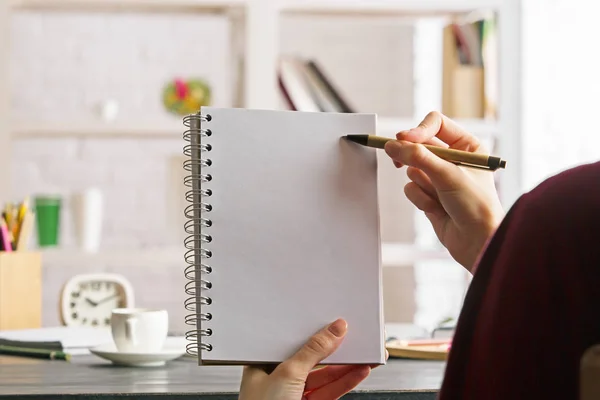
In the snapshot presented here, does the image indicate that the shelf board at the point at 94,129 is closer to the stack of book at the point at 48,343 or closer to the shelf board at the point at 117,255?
the shelf board at the point at 117,255

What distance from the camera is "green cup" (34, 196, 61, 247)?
2762 millimetres

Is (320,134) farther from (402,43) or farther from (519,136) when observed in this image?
(402,43)

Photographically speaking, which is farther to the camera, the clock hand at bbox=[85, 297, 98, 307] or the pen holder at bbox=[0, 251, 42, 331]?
the clock hand at bbox=[85, 297, 98, 307]

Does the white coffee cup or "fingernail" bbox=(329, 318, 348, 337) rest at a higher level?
"fingernail" bbox=(329, 318, 348, 337)

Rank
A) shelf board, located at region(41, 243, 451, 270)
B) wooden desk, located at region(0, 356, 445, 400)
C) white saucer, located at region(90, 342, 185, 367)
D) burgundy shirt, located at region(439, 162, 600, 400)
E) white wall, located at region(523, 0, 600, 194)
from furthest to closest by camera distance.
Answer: white wall, located at region(523, 0, 600, 194)
shelf board, located at region(41, 243, 451, 270)
white saucer, located at region(90, 342, 185, 367)
wooden desk, located at region(0, 356, 445, 400)
burgundy shirt, located at region(439, 162, 600, 400)

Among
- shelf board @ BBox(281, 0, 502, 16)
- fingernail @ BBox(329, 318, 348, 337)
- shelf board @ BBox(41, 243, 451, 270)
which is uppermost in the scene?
shelf board @ BBox(281, 0, 502, 16)

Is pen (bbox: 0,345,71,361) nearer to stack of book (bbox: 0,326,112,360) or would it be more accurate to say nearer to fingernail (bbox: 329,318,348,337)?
stack of book (bbox: 0,326,112,360)

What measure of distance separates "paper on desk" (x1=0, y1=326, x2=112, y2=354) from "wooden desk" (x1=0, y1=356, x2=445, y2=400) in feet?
0.18

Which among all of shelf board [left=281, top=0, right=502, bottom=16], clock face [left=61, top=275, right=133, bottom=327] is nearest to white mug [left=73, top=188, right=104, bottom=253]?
clock face [left=61, top=275, right=133, bottom=327]

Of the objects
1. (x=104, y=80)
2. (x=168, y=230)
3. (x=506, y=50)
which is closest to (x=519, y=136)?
(x=506, y=50)

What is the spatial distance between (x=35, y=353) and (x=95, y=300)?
0.80 metres

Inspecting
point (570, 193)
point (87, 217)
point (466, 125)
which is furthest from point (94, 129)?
point (570, 193)

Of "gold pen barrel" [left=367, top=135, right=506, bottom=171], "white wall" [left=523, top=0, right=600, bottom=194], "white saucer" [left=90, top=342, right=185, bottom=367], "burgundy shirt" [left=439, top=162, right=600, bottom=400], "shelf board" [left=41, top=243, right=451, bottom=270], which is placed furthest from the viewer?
"white wall" [left=523, top=0, right=600, bottom=194]

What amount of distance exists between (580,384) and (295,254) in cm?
45
